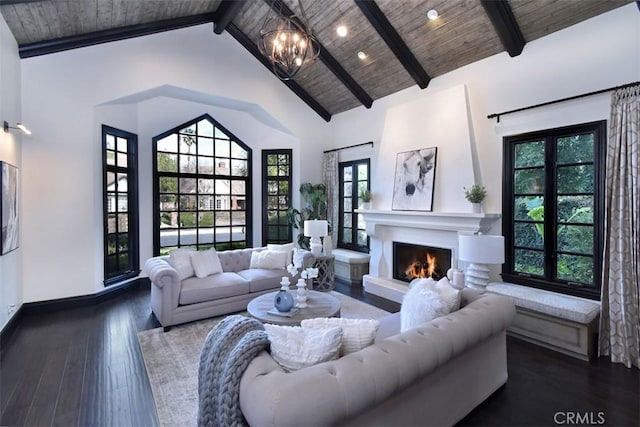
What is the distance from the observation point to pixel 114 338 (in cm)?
372

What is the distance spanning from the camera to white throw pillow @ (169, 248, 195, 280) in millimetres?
4449

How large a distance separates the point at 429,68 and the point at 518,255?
3156 mm

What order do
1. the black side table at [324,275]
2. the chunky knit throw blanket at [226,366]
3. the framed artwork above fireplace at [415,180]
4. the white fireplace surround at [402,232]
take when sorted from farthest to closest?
the black side table at [324,275] → the framed artwork above fireplace at [415,180] → the white fireplace surround at [402,232] → the chunky knit throw blanket at [226,366]

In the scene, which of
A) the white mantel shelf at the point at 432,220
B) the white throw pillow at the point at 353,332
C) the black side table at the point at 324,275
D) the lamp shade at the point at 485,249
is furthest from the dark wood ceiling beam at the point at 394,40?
the white throw pillow at the point at 353,332

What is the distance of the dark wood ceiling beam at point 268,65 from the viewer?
6.10m

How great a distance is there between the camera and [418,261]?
17.8 feet

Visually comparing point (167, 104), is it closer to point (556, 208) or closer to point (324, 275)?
point (324, 275)

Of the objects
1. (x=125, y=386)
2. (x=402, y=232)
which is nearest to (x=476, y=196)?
(x=402, y=232)

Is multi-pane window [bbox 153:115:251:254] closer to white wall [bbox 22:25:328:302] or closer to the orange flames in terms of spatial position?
white wall [bbox 22:25:328:302]

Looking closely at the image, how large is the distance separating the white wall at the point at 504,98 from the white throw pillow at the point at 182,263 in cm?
348

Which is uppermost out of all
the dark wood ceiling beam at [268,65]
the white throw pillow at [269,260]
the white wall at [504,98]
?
the dark wood ceiling beam at [268,65]

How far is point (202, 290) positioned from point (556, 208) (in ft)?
15.1

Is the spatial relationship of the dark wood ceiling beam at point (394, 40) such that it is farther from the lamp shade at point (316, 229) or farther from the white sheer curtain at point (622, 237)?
the lamp shade at point (316, 229)

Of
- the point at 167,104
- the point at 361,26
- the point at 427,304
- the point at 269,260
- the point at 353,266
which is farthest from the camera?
the point at 353,266
